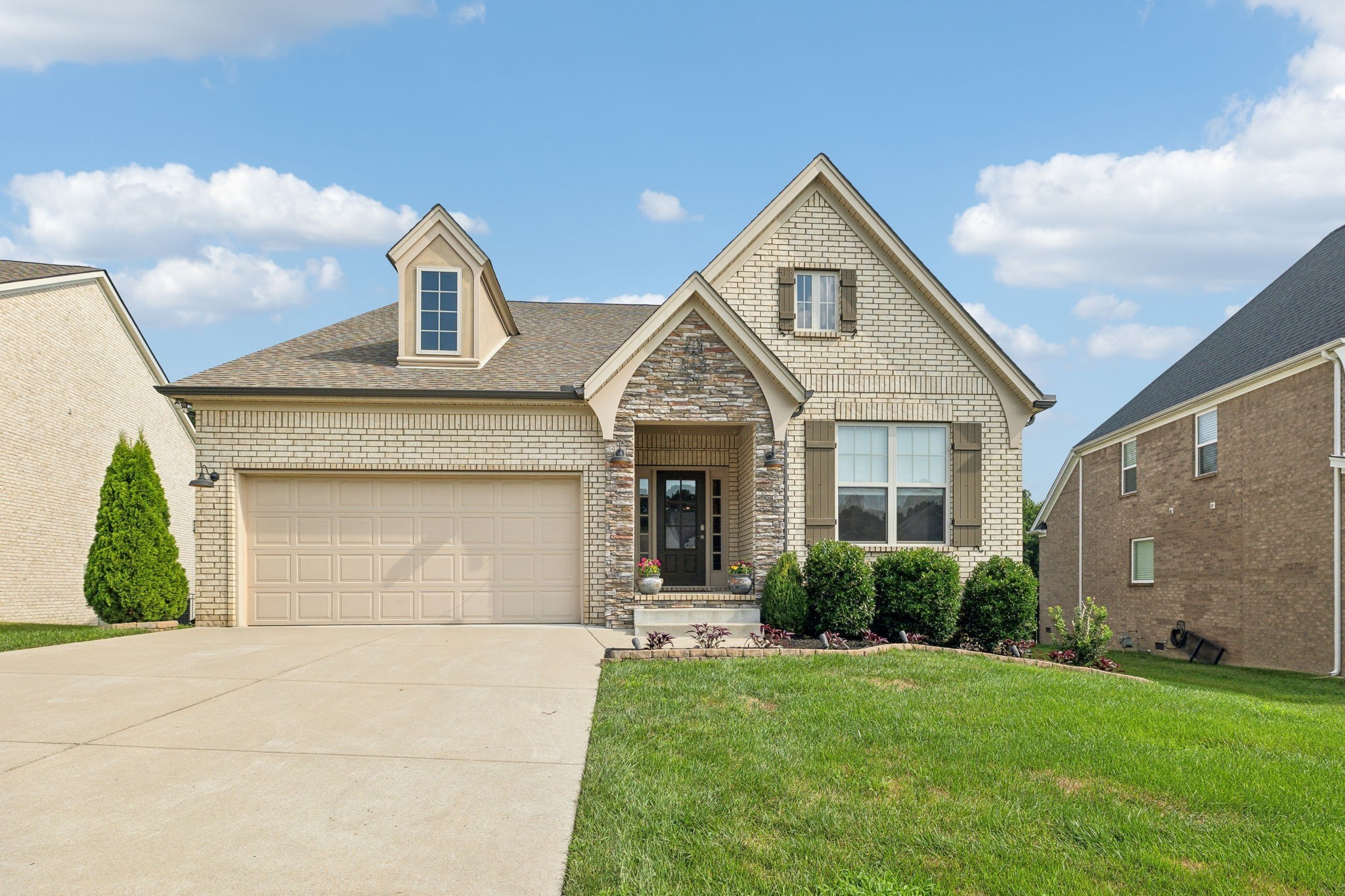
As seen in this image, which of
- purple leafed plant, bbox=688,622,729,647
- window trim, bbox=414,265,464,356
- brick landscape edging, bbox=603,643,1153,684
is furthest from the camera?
window trim, bbox=414,265,464,356

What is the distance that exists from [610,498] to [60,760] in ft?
28.4

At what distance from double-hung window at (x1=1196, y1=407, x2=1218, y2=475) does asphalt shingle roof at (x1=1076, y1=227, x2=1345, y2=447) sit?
60 cm

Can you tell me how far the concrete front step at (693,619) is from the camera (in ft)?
43.1

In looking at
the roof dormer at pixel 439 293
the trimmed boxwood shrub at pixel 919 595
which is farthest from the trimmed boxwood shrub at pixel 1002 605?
the roof dormer at pixel 439 293

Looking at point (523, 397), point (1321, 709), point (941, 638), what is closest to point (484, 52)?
point (523, 397)

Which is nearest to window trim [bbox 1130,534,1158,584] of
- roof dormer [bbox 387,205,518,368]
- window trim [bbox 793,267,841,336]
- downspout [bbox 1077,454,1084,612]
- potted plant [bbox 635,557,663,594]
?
downspout [bbox 1077,454,1084,612]

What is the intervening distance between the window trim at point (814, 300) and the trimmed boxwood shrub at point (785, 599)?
3.89 m

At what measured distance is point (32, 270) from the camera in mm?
19812

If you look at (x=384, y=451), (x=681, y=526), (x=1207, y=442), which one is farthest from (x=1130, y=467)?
(x=384, y=451)

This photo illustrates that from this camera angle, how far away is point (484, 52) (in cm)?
1236

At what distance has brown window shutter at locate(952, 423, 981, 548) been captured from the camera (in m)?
14.4

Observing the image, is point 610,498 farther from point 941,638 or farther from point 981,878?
point 981,878

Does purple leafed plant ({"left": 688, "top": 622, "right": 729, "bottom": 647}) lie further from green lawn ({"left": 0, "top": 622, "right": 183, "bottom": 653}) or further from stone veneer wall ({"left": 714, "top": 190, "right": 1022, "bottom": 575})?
green lawn ({"left": 0, "top": 622, "right": 183, "bottom": 653})

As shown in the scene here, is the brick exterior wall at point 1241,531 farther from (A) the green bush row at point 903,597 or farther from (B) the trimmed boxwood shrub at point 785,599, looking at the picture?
(B) the trimmed boxwood shrub at point 785,599
